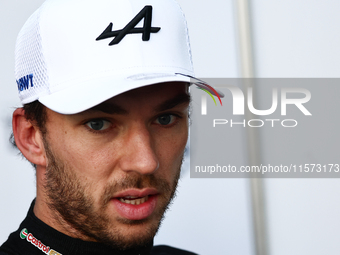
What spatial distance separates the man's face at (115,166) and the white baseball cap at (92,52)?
5 cm

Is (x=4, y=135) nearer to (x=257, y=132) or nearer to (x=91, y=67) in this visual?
(x=91, y=67)

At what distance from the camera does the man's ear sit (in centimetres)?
116

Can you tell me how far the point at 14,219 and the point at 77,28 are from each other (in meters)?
1.16

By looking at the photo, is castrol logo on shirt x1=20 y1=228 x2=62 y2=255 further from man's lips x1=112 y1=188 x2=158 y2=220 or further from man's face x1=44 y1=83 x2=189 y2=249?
man's lips x1=112 y1=188 x2=158 y2=220

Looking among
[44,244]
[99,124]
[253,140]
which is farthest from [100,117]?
[253,140]

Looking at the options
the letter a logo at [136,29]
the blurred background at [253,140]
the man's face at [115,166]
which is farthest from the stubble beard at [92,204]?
the blurred background at [253,140]

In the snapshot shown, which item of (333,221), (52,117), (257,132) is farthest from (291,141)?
(52,117)

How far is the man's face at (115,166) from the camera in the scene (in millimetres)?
1044

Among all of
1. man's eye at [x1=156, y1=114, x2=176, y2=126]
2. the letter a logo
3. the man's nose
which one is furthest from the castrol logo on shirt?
the letter a logo

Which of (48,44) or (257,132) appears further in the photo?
(257,132)

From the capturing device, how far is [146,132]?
1.05 metres

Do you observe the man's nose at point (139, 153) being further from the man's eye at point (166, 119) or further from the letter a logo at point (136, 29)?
the letter a logo at point (136, 29)

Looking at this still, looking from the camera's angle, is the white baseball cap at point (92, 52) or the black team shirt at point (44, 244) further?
the black team shirt at point (44, 244)

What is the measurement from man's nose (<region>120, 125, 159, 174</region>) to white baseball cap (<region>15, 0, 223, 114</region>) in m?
0.13
